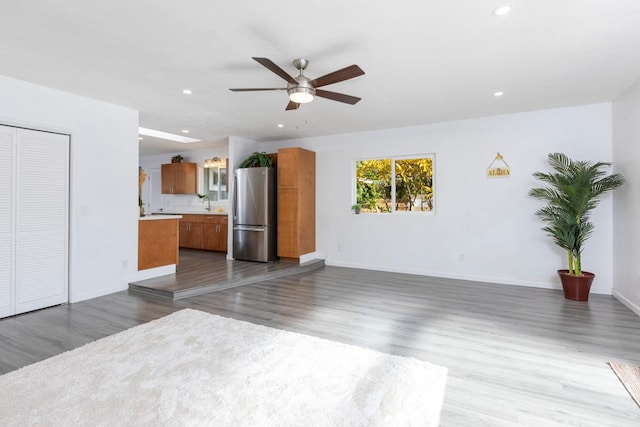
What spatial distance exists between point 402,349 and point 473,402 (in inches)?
29.7

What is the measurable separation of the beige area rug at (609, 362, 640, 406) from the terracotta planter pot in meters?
1.86

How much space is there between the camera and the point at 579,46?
276cm

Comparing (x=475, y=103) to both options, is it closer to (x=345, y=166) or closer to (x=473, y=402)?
(x=345, y=166)

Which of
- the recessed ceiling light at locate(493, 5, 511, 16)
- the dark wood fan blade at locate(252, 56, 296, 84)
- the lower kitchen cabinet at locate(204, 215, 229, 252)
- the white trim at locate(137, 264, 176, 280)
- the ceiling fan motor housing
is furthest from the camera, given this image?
the lower kitchen cabinet at locate(204, 215, 229, 252)

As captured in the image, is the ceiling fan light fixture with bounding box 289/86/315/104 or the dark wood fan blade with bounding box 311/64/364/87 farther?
the ceiling fan light fixture with bounding box 289/86/315/104

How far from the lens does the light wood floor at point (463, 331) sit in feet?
6.43

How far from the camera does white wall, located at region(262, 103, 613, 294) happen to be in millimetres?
4449

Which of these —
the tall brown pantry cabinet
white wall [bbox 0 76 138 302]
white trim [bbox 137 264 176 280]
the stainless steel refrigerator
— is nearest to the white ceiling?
white wall [bbox 0 76 138 302]

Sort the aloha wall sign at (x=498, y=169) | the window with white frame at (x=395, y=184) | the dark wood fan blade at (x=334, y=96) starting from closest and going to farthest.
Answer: the dark wood fan blade at (x=334, y=96), the aloha wall sign at (x=498, y=169), the window with white frame at (x=395, y=184)

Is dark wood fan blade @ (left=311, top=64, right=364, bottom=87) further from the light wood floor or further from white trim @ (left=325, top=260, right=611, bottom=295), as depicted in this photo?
white trim @ (left=325, top=260, right=611, bottom=295)

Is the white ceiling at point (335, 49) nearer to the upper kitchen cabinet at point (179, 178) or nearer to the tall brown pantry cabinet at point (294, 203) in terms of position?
the tall brown pantry cabinet at point (294, 203)

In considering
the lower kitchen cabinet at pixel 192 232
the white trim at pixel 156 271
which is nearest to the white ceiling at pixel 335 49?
the white trim at pixel 156 271

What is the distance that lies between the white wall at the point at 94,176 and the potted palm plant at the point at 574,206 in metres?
5.94

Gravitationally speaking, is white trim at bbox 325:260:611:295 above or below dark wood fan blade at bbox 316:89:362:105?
below
